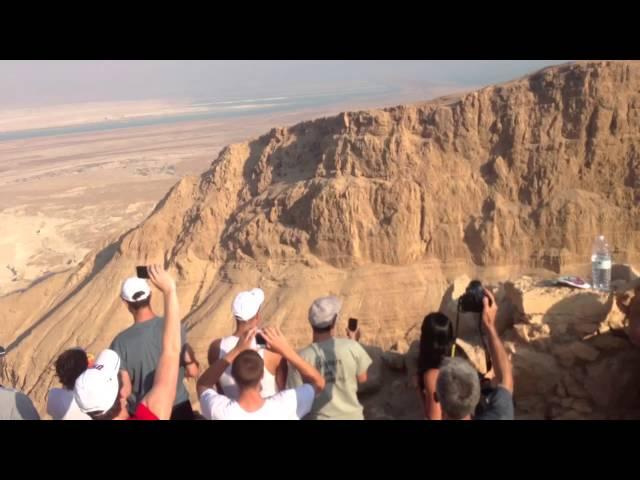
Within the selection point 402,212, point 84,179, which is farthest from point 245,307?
point 84,179

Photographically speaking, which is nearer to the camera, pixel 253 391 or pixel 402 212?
pixel 253 391

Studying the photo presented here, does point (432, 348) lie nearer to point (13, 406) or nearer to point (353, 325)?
point (353, 325)

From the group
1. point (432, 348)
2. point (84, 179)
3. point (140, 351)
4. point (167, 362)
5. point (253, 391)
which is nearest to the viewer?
point (167, 362)

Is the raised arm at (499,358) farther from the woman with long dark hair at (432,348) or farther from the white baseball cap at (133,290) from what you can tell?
the white baseball cap at (133,290)

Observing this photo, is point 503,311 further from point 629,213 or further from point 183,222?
point 183,222

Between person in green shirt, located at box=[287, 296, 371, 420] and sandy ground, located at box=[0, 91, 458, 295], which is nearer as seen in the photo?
person in green shirt, located at box=[287, 296, 371, 420]

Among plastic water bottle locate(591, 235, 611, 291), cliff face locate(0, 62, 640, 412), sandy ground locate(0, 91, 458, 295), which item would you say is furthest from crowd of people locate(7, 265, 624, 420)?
sandy ground locate(0, 91, 458, 295)

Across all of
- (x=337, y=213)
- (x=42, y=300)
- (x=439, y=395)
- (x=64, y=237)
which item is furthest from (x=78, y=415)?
(x=64, y=237)

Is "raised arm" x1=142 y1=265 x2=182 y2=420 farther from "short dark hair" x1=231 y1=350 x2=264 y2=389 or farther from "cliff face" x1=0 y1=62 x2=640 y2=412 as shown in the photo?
"cliff face" x1=0 y1=62 x2=640 y2=412
